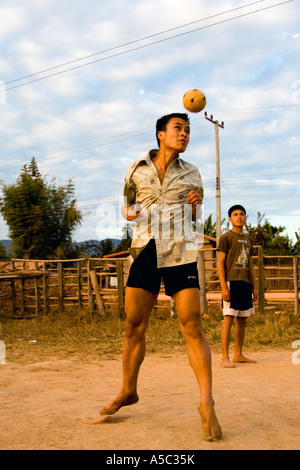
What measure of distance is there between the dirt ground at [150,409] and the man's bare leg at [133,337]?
10cm

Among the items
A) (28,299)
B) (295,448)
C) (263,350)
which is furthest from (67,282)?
(295,448)

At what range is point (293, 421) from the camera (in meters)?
2.77

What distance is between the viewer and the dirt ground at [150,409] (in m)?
2.47

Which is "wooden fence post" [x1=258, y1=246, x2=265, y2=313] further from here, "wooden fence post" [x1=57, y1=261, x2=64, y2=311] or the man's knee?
the man's knee

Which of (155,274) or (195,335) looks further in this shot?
(155,274)

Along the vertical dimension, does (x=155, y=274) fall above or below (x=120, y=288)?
above


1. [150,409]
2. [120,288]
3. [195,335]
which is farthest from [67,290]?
[195,335]

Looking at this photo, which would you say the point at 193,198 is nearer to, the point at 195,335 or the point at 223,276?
the point at 195,335

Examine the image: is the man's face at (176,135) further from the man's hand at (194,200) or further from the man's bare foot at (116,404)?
the man's bare foot at (116,404)

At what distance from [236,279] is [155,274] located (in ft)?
7.85

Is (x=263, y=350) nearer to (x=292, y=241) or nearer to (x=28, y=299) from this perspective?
(x=28, y=299)

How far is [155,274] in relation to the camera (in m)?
2.87
